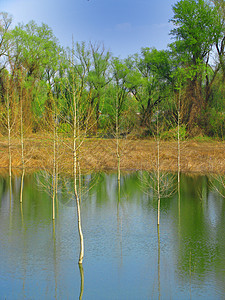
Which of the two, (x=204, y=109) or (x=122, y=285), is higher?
(x=204, y=109)

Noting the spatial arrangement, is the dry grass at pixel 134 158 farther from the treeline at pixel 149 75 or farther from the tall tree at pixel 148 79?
the tall tree at pixel 148 79

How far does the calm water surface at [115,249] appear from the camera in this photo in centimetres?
1611

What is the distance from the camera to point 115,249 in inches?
793

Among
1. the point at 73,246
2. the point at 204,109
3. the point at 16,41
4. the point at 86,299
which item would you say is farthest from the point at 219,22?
the point at 86,299

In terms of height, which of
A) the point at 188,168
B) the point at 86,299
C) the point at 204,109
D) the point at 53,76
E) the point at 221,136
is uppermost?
the point at 53,76

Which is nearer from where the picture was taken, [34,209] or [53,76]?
[34,209]

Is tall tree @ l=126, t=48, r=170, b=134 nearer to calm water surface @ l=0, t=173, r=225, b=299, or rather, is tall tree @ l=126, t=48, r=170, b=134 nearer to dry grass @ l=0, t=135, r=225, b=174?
dry grass @ l=0, t=135, r=225, b=174

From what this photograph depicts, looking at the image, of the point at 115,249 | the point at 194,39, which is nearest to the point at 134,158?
the point at 194,39

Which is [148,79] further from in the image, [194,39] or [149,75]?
[194,39]

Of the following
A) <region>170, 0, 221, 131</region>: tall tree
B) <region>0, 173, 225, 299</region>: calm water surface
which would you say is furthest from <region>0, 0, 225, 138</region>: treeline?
<region>0, 173, 225, 299</region>: calm water surface

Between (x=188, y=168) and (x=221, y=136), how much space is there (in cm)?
1880

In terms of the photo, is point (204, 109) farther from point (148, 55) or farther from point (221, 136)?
point (148, 55)

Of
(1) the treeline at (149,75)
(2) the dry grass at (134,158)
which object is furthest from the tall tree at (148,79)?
(2) the dry grass at (134,158)

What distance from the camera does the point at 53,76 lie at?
7525cm
